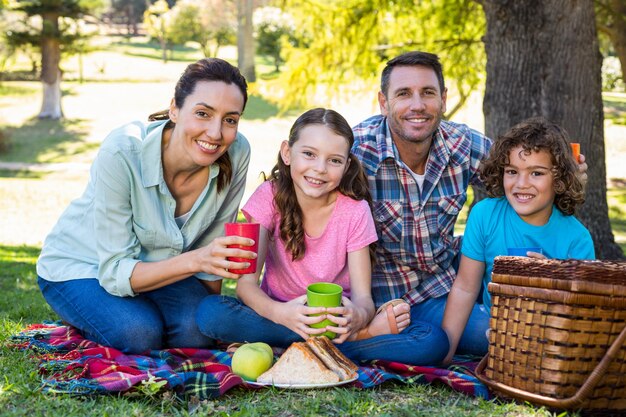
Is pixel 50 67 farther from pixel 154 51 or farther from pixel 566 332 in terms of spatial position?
pixel 566 332

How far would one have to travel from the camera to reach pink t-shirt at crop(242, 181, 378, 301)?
377 cm

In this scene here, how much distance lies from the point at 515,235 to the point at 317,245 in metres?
1.02

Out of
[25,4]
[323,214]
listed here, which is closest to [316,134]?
[323,214]

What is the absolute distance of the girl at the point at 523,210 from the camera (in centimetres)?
358

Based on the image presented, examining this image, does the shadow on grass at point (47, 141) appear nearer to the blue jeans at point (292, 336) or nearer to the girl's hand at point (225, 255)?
the blue jeans at point (292, 336)

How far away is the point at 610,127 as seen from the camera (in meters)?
21.0

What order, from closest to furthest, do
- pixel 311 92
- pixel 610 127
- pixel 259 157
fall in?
pixel 311 92
pixel 259 157
pixel 610 127

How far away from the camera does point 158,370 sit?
3.27 m

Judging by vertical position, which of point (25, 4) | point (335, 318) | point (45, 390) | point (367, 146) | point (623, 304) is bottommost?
point (45, 390)

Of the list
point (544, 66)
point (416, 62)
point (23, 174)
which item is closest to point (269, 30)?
point (23, 174)

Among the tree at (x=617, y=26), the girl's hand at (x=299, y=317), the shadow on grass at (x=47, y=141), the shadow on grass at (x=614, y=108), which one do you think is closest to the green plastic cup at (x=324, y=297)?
the girl's hand at (x=299, y=317)

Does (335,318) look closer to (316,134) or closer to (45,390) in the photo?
(316,134)

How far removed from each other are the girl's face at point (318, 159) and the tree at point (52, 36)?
2050cm

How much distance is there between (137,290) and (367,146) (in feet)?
4.99
